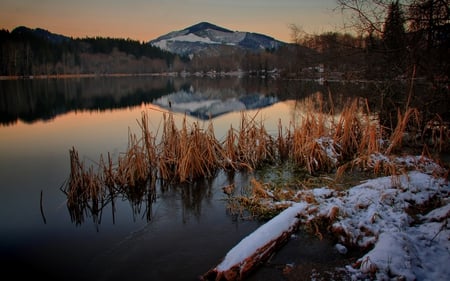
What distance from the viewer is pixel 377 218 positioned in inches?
187

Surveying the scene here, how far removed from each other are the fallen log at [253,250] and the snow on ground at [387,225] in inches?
0.6

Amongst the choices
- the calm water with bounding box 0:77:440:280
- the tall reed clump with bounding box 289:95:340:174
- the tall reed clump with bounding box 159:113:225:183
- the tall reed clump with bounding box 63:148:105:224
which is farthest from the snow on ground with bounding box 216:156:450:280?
the tall reed clump with bounding box 63:148:105:224

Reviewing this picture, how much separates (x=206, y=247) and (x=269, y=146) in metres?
5.32

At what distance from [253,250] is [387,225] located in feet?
6.40

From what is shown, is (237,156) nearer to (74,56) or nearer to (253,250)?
(253,250)

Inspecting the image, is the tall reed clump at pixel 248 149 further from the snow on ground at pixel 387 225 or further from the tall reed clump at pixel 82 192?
the tall reed clump at pixel 82 192

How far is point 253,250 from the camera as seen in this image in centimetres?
433

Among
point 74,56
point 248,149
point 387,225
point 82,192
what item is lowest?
point 82,192

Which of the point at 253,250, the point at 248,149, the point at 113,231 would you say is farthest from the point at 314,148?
the point at 113,231

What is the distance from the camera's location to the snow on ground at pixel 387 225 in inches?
146

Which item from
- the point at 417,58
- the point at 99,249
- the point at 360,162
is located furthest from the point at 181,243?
the point at 417,58

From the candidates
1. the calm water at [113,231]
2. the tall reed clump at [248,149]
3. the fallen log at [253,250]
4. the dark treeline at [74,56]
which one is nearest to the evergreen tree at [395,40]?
the tall reed clump at [248,149]

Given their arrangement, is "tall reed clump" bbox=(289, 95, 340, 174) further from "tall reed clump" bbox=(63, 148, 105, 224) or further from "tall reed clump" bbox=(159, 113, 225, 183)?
"tall reed clump" bbox=(63, 148, 105, 224)

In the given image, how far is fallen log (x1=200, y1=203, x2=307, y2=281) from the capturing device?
409 cm
